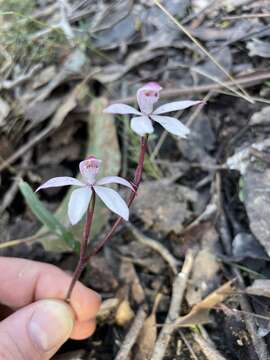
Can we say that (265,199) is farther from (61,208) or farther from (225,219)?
(61,208)

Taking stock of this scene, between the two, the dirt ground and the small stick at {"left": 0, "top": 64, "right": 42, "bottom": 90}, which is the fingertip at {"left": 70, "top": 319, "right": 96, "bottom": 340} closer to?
the dirt ground

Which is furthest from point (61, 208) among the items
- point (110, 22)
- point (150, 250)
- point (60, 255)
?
point (110, 22)

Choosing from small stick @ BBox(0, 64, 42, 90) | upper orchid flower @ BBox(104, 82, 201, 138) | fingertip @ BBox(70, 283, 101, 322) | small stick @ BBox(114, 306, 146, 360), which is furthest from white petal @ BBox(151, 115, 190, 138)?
small stick @ BBox(0, 64, 42, 90)

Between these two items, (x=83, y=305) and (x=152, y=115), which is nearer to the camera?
(x=152, y=115)

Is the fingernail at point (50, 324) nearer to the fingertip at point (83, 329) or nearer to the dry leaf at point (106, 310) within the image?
the fingertip at point (83, 329)

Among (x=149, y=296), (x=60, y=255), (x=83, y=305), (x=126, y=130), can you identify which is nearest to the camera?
(x=83, y=305)
